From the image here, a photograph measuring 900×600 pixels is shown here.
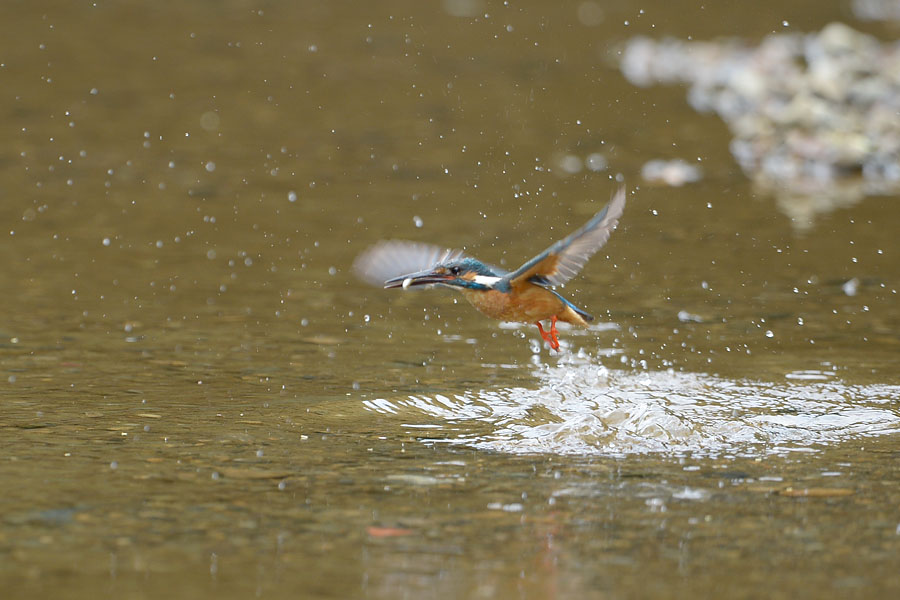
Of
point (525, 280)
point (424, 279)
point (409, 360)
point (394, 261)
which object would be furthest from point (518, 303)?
point (409, 360)

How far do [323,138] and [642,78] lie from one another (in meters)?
4.82

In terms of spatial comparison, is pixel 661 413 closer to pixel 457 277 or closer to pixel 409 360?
pixel 457 277

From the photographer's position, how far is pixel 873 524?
4.35 metres

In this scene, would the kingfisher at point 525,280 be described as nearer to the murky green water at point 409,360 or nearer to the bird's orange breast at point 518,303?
the bird's orange breast at point 518,303

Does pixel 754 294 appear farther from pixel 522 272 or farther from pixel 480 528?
pixel 480 528

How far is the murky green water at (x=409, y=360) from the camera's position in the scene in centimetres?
412

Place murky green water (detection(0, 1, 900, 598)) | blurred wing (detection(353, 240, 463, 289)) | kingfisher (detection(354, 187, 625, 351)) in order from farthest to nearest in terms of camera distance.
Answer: blurred wing (detection(353, 240, 463, 289)) → kingfisher (detection(354, 187, 625, 351)) → murky green water (detection(0, 1, 900, 598))

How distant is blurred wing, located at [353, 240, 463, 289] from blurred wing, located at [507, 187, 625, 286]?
66 cm

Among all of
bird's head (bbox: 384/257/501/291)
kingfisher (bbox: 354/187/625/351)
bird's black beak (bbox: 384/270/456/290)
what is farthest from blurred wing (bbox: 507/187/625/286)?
bird's black beak (bbox: 384/270/456/290)

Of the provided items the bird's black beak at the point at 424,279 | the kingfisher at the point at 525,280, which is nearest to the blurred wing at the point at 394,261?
the kingfisher at the point at 525,280

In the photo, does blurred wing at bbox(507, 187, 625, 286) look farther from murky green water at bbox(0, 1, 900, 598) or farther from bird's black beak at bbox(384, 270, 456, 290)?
murky green water at bbox(0, 1, 900, 598)

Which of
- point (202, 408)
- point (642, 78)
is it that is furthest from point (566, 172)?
point (202, 408)

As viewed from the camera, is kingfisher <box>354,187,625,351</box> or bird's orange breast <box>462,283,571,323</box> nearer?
kingfisher <box>354,187,625,351</box>

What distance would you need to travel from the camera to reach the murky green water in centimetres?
412
